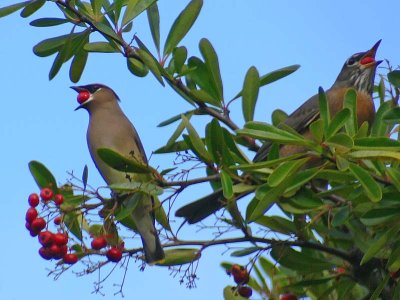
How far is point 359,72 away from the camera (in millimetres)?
5980

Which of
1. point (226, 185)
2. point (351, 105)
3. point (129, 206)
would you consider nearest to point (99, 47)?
point (129, 206)

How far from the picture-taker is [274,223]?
3.47m

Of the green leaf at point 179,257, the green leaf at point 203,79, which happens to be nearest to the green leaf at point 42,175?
the green leaf at point 179,257

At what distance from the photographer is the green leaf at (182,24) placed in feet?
12.3

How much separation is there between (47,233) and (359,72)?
10.7 ft

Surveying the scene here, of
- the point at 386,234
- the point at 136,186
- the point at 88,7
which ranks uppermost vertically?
the point at 88,7

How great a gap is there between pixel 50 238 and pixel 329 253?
114 centimetres

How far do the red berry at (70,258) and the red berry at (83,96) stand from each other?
261cm

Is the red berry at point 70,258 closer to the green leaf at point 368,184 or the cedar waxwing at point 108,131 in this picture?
the cedar waxwing at point 108,131

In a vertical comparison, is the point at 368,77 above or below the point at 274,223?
above

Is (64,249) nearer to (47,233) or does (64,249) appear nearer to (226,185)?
(47,233)

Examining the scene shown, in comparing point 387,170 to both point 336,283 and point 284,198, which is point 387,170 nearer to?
point 284,198

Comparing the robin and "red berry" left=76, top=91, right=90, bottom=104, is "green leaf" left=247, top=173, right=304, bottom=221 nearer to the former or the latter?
the robin

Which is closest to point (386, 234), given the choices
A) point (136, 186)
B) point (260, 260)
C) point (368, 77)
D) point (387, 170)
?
point (387, 170)
